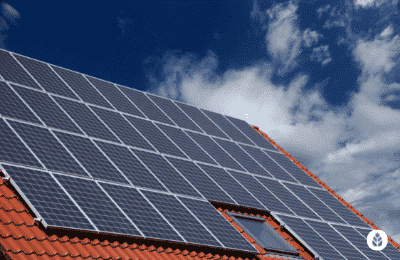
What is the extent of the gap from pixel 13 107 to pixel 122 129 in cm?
269

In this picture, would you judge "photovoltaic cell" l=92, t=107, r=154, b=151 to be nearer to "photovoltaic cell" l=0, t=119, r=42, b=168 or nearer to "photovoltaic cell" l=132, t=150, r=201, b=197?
"photovoltaic cell" l=132, t=150, r=201, b=197

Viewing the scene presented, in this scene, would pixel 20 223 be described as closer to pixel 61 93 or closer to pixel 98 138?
pixel 98 138

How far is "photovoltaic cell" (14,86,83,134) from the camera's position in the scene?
9062 mm

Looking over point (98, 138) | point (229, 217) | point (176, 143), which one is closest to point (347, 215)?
point (229, 217)

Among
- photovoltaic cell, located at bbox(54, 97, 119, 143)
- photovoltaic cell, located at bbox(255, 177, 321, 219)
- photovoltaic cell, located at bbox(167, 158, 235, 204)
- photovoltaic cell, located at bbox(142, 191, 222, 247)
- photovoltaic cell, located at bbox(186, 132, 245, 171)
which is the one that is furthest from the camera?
photovoltaic cell, located at bbox(186, 132, 245, 171)

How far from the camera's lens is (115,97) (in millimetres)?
12312

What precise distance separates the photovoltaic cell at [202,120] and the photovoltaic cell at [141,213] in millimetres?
5593

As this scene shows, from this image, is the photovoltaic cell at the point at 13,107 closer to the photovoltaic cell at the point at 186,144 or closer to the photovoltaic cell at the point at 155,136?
the photovoltaic cell at the point at 155,136

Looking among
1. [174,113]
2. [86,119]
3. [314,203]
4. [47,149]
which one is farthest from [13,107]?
[314,203]

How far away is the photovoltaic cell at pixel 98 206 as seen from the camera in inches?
288

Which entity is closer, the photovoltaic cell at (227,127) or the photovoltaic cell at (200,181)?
the photovoltaic cell at (200,181)

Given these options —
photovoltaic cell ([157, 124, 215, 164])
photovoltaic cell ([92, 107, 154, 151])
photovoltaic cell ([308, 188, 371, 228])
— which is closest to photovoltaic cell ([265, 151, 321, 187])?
photovoltaic cell ([308, 188, 371, 228])

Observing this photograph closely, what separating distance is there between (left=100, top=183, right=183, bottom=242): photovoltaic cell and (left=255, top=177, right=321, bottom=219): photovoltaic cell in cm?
466

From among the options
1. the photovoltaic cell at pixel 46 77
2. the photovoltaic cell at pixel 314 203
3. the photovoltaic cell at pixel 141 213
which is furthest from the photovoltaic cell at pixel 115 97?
the photovoltaic cell at pixel 314 203
